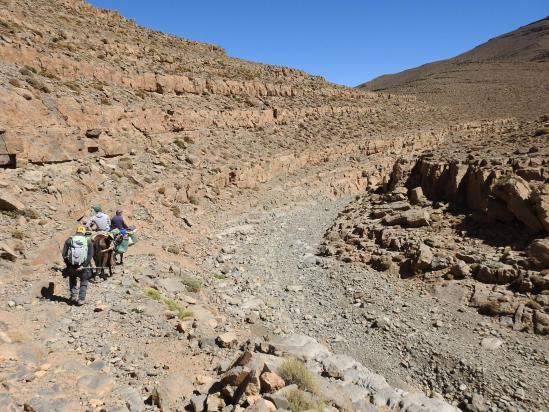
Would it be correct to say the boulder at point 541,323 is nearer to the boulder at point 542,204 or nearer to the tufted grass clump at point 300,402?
the boulder at point 542,204

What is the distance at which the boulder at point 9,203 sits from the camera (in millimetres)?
11391

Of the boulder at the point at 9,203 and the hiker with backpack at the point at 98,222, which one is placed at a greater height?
the boulder at the point at 9,203

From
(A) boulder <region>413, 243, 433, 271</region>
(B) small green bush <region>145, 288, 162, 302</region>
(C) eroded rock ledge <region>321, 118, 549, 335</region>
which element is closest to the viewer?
(B) small green bush <region>145, 288, 162, 302</region>

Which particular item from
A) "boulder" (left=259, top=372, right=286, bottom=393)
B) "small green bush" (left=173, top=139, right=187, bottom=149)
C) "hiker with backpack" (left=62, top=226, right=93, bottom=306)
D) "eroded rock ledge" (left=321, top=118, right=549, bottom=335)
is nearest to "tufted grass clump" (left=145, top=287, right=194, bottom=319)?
"hiker with backpack" (left=62, top=226, right=93, bottom=306)

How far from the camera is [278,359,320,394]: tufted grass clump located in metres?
6.92

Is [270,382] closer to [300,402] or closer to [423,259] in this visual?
[300,402]

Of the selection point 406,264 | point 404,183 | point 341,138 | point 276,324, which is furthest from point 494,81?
point 276,324

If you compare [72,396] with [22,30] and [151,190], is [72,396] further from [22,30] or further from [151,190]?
[22,30]

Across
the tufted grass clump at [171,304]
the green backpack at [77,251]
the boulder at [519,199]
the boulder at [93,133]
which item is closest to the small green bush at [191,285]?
the tufted grass clump at [171,304]

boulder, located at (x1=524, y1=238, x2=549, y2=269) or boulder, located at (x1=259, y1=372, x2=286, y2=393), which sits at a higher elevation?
boulder, located at (x1=524, y1=238, x2=549, y2=269)

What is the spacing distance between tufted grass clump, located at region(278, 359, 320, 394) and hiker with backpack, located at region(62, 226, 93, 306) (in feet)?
15.2

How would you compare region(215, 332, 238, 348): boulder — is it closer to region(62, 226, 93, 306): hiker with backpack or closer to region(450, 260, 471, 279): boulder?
region(62, 226, 93, 306): hiker with backpack

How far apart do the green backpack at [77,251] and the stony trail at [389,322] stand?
4.91m

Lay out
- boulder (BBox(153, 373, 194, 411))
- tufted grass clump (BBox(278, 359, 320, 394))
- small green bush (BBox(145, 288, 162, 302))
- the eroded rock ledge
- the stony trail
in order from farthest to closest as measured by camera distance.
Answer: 1. the eroded rock ledge
2. small green bush (BBox(145, 288, 162, 302))
3. the stony trail
4. tufted grass clump (BBox(278, 359, 320, 394))
5. boulder (BBox(153, 373, 194, 411))
